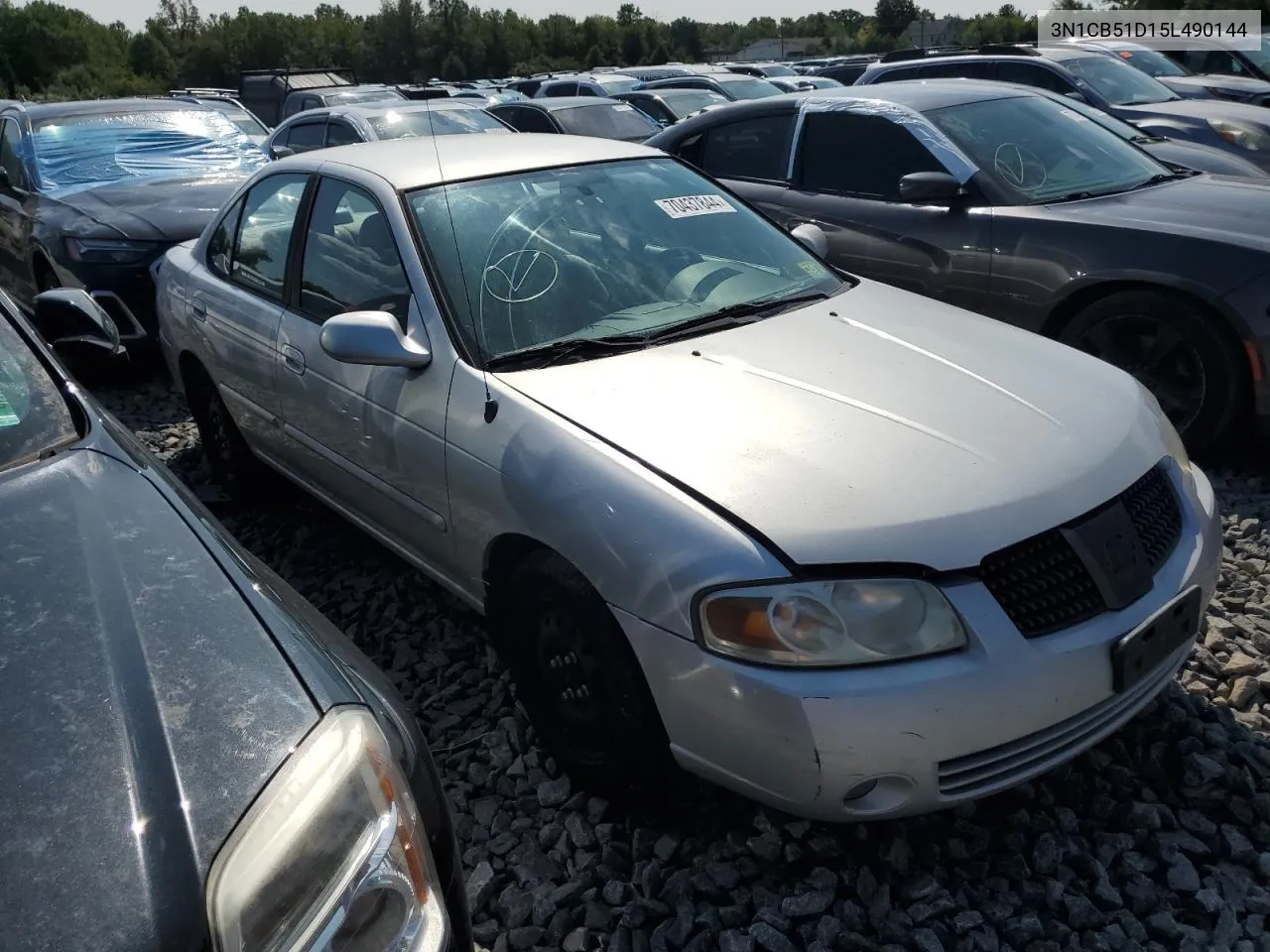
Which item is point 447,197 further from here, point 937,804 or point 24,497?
point 937,804

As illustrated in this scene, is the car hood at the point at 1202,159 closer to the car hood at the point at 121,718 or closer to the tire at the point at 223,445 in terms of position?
the tire at the point at 223,445

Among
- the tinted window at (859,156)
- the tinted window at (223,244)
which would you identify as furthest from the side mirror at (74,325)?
the tinted window at (859,156)

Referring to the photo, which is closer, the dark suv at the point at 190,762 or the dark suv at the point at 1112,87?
Answer: the dark suv at the point at 190,762

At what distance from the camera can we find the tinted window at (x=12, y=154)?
23.0ft

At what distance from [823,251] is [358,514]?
6.14 ft

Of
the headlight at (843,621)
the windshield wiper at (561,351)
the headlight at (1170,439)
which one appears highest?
the windshield wiper at (561,351)

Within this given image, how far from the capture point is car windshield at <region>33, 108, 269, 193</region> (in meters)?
7.02

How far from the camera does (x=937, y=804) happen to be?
2.05 m

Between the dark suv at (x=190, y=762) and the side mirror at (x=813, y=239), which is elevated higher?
the side mirror at (x=813, y=239)

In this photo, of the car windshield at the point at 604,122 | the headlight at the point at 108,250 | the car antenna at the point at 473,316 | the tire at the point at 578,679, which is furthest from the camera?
the car windshield at the point at 604,122

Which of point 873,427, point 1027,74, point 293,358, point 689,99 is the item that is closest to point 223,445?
point 293,358

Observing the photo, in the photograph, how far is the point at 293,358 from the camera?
3422 mm

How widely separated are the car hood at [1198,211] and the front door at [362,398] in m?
3.00

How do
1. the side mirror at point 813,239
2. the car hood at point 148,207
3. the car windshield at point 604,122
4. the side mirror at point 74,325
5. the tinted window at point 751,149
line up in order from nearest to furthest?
1. the side mirror at point 74,325
2. the side mirror at point 813,239
3. the tinted window at point 751,149
4. the car hood at point 148,207
5. the car windshield at point 604,122
